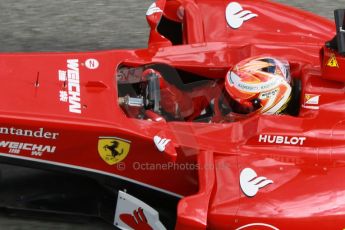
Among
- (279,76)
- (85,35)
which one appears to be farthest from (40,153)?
(85,35)

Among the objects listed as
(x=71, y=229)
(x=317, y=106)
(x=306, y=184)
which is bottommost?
(x=71, y=229)

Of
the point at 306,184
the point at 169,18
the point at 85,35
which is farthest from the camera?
the point at 85,35

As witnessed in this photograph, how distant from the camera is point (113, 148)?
14.5ft

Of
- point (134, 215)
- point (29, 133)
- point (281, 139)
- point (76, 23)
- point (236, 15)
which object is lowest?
point (134, 215)

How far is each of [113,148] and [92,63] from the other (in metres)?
0.71

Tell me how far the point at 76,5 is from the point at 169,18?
1662 millimetres

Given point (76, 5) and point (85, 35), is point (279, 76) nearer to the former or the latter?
point (85, 35)

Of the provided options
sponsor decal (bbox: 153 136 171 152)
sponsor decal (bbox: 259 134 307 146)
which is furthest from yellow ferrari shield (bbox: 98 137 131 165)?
sponsor decal (bbox: 259 134 307 146)

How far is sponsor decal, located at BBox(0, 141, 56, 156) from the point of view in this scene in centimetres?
445

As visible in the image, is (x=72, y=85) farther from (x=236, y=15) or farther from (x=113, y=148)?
(x=236, y=15)

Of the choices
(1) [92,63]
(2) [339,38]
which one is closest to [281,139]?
(2) [339,38]

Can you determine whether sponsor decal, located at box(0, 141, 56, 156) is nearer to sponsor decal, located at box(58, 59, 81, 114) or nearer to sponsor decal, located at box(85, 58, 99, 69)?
sponsor decal, located at box(58, 59, 81, 114)

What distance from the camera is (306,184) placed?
4.20 meters

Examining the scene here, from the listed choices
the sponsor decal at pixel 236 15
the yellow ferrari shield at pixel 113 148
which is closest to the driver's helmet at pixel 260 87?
the yellow ferrari shield at pixel 113 148
